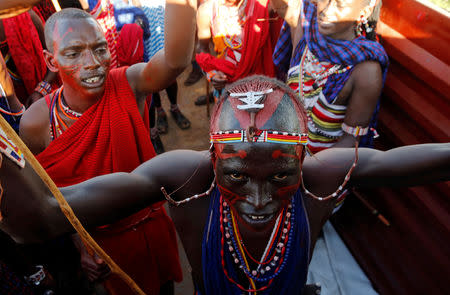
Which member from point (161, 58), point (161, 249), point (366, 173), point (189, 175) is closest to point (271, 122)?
point (189, 175)

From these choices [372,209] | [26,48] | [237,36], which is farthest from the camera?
[237,36]

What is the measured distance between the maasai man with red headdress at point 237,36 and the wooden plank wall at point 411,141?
3.74 feet

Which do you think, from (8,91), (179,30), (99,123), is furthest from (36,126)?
(179,30)

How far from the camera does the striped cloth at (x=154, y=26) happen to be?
4.08 meters

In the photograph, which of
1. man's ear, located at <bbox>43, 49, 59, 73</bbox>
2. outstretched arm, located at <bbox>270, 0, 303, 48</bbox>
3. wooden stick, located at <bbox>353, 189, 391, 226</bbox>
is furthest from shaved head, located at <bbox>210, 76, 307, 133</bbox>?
wooden stick, located at <bbox>353, 189, 391, 226</bbox>

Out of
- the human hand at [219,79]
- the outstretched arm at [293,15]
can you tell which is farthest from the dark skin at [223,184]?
the human hand at [219,79]

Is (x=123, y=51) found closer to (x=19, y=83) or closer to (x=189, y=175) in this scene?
(x=19, y=83)

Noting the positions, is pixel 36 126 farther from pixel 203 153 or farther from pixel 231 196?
pixel 231 196

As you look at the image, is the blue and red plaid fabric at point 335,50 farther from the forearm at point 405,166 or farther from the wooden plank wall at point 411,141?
the forearm at point 405,166

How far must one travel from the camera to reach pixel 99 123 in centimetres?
211

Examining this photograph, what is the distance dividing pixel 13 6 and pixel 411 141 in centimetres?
288

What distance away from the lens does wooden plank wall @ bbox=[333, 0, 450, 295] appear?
2201 millimetres

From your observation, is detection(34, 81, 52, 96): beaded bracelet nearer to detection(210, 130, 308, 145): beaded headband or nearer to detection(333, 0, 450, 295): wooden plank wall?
detection(210, 130, 308, 145): beaded headband

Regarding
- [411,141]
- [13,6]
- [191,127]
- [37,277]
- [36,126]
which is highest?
[13,6]
